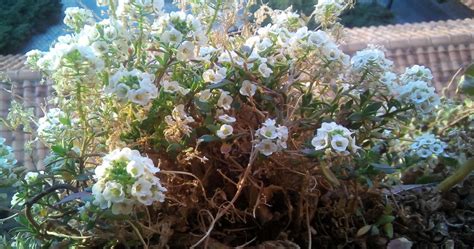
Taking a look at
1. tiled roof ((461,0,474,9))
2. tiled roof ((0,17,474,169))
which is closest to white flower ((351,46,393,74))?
tiled roof ((0,17,474,169))

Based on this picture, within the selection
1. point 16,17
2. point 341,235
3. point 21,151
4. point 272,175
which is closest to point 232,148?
point 272,175

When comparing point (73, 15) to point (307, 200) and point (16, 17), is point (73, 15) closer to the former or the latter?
point (307, 200)

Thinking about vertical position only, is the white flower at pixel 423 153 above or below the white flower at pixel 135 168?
below

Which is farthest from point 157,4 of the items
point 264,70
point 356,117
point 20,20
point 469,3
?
point 469,3

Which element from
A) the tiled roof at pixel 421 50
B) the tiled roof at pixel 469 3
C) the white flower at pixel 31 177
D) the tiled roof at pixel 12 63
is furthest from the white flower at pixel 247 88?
the tiled roof at pixel 469 3

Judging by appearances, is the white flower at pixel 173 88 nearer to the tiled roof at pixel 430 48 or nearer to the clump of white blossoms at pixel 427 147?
the clump of white blossoms at pixel 427 147

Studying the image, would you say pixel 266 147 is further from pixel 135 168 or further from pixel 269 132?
pixel 135 168

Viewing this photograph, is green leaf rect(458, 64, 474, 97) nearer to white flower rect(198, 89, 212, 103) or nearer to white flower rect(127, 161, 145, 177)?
white flower rect(198, 89, 212, 103)

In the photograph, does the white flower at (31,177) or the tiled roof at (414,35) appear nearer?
the white flower at (31,177)
